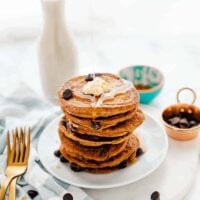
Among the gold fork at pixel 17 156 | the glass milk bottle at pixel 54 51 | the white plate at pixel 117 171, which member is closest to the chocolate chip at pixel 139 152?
the white plate at pixel 117 171

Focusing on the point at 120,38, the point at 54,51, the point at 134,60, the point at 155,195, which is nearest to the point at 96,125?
the point at 155,195

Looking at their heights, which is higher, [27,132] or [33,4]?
[33,4]

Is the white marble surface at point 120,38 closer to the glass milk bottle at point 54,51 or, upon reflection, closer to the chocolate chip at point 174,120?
the glass milk bottle at point 54,51

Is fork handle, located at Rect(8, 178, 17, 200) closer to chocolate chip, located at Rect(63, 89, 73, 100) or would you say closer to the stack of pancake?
the stack of pancake

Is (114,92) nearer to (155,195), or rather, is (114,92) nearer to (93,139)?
(93,139)

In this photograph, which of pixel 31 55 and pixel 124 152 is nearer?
pixel 124 152

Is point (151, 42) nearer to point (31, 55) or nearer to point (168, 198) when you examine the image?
point (31, 55)

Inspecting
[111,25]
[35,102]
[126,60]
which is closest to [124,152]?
[35,102]
